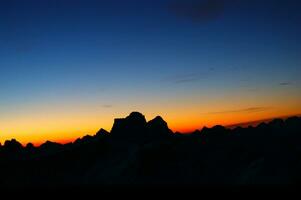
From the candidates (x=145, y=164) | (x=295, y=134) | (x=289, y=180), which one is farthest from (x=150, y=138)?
(x=289, y=180)

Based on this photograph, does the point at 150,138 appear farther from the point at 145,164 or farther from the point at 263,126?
the point at 263,126

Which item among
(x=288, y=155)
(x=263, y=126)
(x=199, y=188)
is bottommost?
(x=199, y=188)

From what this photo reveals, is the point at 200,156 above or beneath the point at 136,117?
beneath

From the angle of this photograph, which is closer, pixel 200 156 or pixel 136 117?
pixel 200 156

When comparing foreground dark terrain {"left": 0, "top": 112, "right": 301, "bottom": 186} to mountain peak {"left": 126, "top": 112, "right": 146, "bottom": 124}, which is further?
mountain peak {"left": 126, "top": 112, "right": 146, "bottom": 124}

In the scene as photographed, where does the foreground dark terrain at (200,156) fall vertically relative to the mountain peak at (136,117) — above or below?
below

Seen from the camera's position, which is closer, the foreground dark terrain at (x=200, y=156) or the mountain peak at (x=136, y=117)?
the foreground dark terrain at (x=200, y=156)

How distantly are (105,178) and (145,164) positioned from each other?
22.1 m

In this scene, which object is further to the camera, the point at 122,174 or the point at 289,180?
the point at 122,174

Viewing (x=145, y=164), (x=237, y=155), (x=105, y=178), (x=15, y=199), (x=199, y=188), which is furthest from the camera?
(x=105, y=178)

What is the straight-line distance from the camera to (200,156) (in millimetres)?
161000

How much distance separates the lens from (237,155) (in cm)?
14762

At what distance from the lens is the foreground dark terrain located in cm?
12681

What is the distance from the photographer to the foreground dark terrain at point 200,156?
127 m
